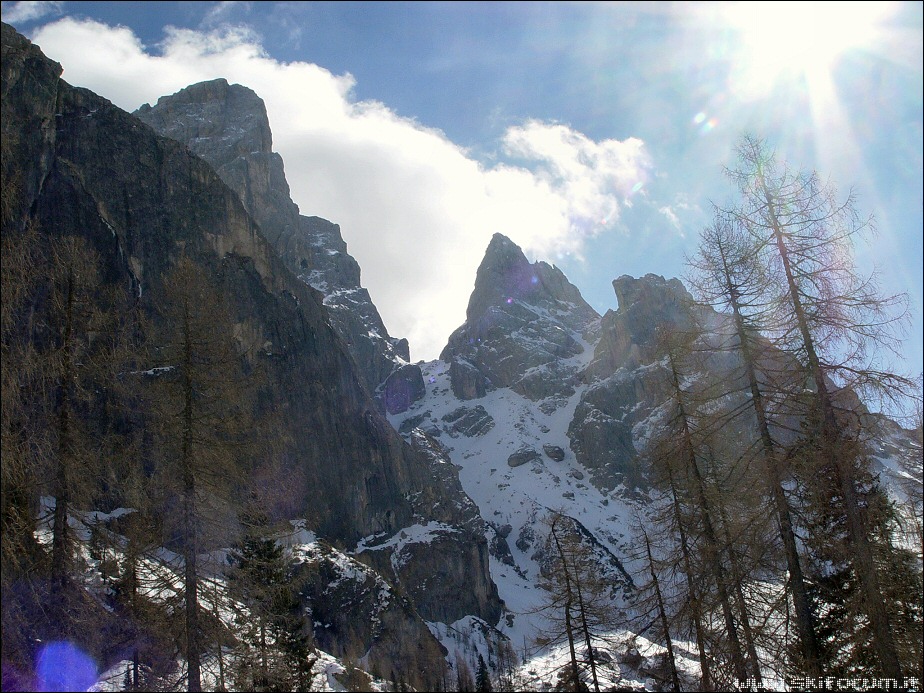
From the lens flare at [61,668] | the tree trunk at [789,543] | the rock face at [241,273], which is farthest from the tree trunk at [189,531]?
the rock face at [241,273]

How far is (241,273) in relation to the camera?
95.0 metres

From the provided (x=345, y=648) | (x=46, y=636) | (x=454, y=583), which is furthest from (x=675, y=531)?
(x=454, y=583)

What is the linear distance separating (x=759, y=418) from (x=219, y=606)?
11169mm

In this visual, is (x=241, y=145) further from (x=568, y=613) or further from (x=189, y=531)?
(x=189, y=531)

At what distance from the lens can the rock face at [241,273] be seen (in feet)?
249

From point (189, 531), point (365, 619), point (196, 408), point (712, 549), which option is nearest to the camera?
point (189, 531)

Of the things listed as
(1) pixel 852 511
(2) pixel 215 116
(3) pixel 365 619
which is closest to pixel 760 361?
(1) pixel 852 511

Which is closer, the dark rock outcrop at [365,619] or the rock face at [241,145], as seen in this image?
the dark rock outcrop at [365,619]

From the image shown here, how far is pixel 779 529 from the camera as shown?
40.2ft

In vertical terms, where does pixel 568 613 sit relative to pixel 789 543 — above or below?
below

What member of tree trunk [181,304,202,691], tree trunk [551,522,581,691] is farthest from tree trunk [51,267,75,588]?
tree trunk [551,522,581,691]

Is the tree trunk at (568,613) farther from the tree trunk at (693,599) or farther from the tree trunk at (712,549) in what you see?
the tree trunk at (712,549)

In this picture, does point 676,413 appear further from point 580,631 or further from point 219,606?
point 219,606

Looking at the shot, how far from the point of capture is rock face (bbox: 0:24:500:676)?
76.0 m
